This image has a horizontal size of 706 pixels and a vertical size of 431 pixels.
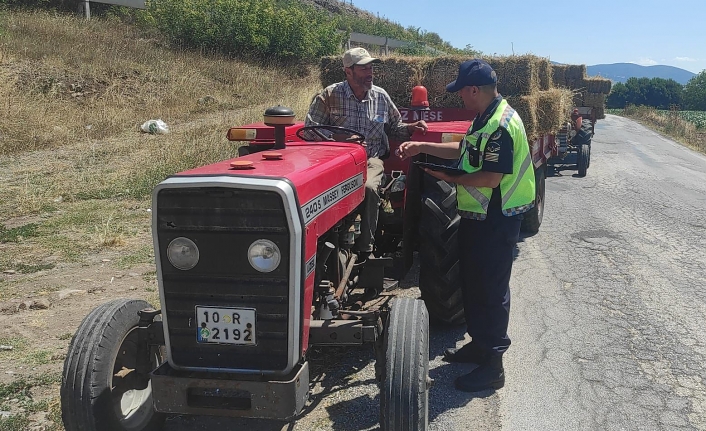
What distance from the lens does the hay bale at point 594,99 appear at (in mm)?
18359

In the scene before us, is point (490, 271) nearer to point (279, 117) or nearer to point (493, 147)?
point (493, 147)

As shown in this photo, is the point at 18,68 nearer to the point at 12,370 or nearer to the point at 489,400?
the point at 12,370

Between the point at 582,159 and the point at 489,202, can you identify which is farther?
the point at 582,159

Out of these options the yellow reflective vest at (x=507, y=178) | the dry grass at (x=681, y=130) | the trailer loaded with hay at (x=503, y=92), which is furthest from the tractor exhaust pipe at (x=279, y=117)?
the dry grass at (x=681, y=130)

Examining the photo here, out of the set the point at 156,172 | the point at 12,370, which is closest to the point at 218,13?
the point at 156,172

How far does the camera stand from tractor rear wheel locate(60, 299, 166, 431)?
2.80 meters

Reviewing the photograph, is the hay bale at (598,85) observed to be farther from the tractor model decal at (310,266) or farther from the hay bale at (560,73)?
the tractor model decal at (310,266)

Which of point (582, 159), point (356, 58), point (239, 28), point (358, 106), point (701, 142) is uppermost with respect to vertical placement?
point (239, 28)

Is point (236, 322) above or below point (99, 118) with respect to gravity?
below

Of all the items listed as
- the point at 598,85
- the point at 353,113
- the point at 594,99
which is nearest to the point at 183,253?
the point at 353,113

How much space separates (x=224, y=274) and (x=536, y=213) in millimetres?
5547

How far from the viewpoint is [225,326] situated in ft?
9.00

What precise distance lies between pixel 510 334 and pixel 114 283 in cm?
339

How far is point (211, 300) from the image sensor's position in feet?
8.93
